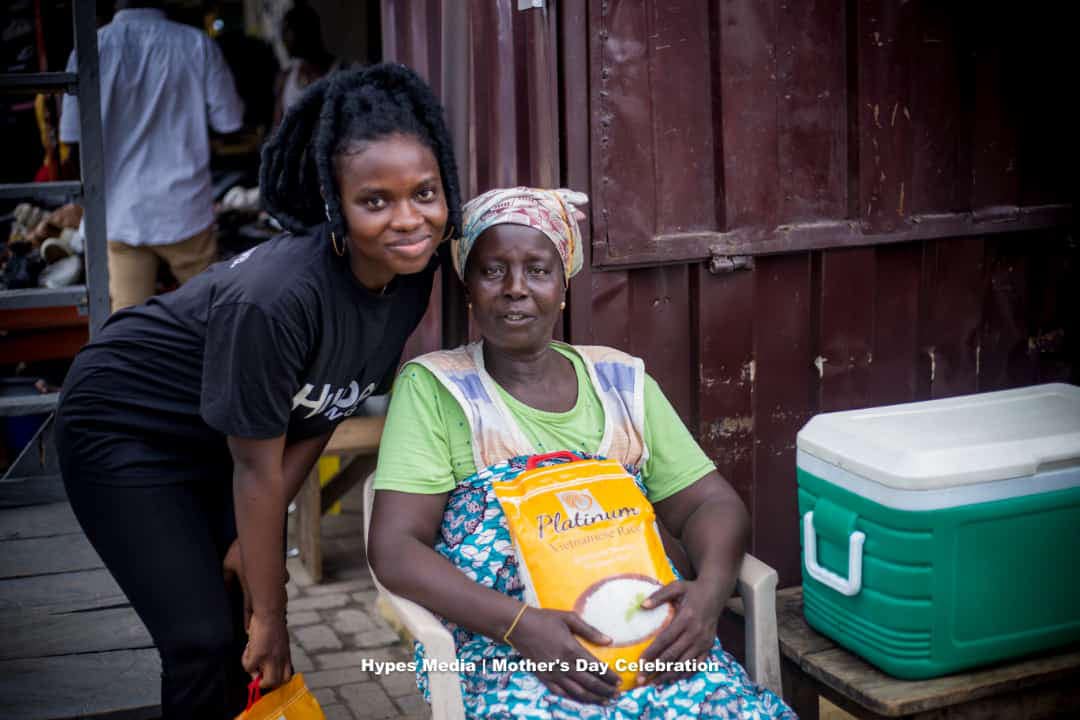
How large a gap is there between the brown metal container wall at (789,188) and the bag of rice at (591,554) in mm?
820

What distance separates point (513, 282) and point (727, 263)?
3.18ft

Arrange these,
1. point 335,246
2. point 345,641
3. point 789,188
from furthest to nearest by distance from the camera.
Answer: point 345,641
point 789,188
point 335,246

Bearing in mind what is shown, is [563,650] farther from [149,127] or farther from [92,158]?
[149,127]

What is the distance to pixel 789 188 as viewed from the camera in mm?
3166

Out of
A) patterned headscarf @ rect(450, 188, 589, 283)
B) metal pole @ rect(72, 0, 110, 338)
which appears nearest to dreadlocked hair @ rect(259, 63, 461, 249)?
patterned headscarf @ rect(450, 188, 589, 283)

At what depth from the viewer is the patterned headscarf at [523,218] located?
2.36 meters

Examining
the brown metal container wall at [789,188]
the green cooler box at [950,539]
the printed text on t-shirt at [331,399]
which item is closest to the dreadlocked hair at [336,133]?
the printed text on t-shirt at [331,399]

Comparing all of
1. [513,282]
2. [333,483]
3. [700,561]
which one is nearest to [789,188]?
[513,282]

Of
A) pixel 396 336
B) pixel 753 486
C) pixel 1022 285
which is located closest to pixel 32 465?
pixel 396 336

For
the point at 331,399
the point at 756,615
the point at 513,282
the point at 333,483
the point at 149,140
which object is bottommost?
the point at 333,483

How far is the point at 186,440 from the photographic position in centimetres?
225

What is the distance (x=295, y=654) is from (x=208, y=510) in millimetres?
1591

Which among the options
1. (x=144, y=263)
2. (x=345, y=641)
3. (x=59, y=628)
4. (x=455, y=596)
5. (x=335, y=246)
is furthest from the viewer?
(x=144, y=263)

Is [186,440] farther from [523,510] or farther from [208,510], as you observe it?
[523,510]
